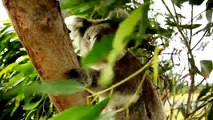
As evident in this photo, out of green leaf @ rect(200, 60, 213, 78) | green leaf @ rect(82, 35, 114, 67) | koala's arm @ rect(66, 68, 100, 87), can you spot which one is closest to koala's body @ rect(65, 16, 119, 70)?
koala's arm @ rect(66, 68, 100, 87)

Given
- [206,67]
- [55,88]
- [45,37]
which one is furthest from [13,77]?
[55,88]

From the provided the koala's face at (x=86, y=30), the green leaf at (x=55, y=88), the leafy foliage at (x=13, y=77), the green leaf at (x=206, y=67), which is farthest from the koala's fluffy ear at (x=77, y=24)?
the green leaf at (x=55, y=88)

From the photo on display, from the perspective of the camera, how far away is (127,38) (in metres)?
0.25

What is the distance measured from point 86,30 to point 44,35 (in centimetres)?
83

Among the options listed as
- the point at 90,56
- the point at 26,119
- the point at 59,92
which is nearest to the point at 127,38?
the point at 90,56

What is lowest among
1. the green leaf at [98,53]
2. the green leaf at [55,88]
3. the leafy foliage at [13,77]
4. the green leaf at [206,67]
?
the leafy foliage at [13,77]

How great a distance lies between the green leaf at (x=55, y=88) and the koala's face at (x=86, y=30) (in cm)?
116

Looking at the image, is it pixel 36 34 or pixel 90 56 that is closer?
pixel 90 56

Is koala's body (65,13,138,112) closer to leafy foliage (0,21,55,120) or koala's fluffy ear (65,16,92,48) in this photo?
koala's fluffy ear (65,16,92,48)

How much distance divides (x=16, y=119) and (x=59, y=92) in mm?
1505

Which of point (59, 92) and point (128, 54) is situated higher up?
point (59, 92)

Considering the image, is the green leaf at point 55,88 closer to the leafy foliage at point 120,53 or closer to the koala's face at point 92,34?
the leafy foliage at point 120,53

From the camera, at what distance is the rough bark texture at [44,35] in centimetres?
94

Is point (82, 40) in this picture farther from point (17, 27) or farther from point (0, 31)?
point (17, 27)
